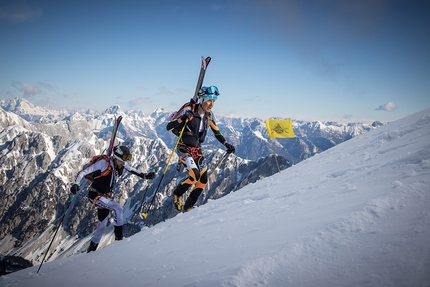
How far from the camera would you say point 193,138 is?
865cm

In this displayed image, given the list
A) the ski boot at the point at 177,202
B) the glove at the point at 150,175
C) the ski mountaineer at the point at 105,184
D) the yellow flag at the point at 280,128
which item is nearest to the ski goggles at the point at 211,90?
the ski mountaineer at the point at 105,184

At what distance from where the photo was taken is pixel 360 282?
1938mm

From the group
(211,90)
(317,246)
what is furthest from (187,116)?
(317,246)

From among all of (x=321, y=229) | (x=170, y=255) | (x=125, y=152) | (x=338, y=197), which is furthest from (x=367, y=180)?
(x=125, y=152)

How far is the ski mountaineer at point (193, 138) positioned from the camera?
830cm

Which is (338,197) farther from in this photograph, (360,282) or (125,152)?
(125,152)

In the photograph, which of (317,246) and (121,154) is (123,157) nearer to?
(121,154)

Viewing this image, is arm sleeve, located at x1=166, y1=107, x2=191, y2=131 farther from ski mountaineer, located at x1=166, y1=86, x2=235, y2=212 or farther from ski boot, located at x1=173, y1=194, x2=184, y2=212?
ski boot, located at x1=173, y1=194, x2=184, y2=212

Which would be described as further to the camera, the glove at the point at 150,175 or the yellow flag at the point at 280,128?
the yellow flag at the point at 280,128

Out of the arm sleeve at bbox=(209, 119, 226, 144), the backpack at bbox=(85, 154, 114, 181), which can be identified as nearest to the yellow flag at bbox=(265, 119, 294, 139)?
the arm sleeve at bbox=(209, 119, 226, 144)

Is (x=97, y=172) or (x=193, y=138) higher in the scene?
(x=193, y=138)

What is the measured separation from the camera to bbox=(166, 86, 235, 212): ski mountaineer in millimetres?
8297

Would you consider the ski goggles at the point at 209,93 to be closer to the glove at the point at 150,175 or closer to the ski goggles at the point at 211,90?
the ski goggles at the point at 211,90

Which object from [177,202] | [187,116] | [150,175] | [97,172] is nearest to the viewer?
[187,116]
